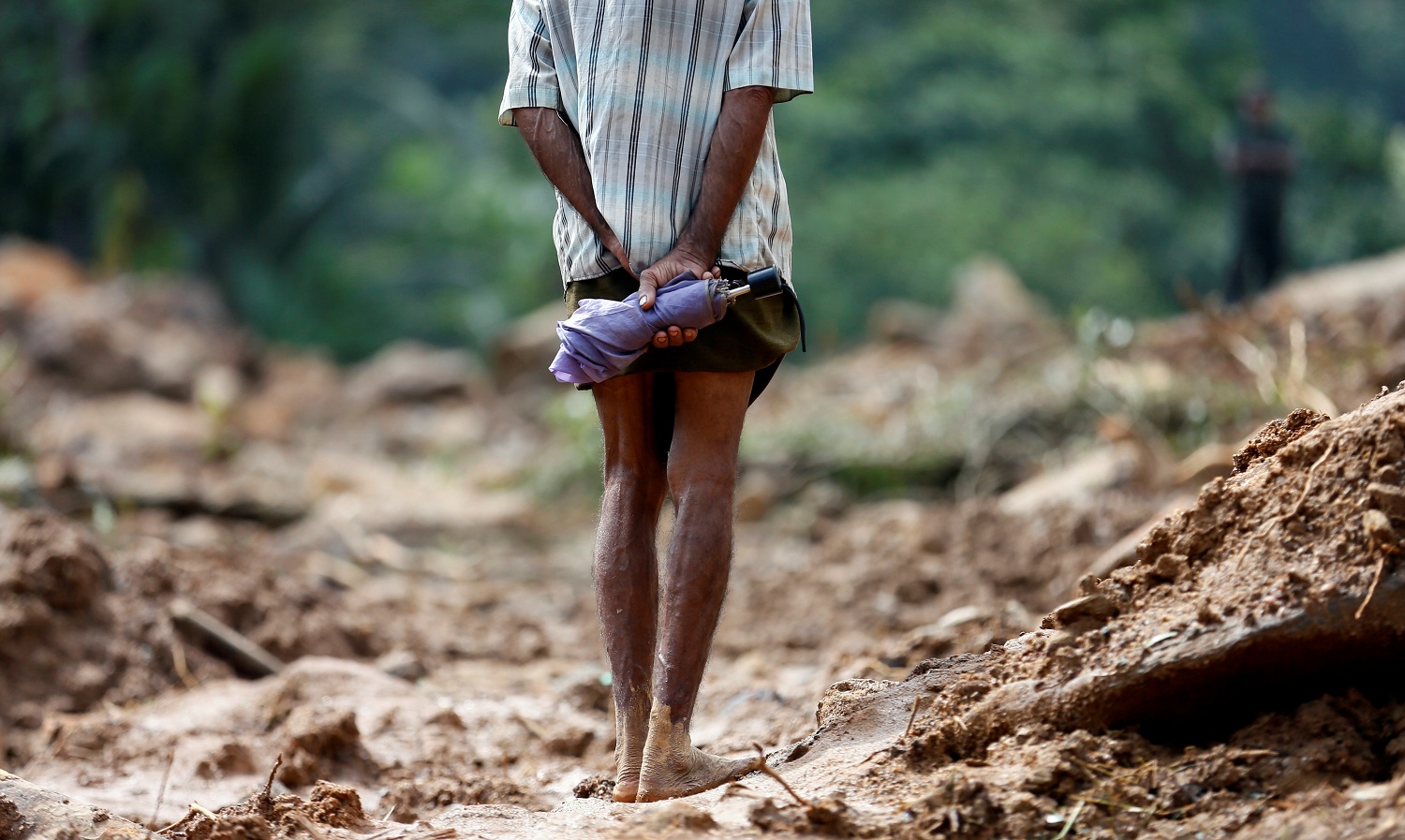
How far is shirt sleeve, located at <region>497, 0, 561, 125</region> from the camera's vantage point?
2.56 metres

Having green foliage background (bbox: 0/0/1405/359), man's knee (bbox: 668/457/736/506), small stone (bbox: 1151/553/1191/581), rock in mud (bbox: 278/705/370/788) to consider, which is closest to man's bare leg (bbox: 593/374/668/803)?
man's knee (bbox: 668/457/736/506)

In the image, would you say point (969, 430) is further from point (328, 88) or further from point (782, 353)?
point (328, 88)

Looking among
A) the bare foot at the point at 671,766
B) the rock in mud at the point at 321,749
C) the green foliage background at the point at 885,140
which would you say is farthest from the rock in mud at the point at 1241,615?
the green foliage background at the point at 885,140

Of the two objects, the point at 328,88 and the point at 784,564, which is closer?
the point at 784,564

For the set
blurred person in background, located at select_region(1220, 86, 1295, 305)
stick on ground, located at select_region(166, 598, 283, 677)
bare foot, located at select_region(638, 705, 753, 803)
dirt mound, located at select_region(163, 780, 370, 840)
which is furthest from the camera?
blurred person in background, located at select_region(1220, 86, 1295, 305)

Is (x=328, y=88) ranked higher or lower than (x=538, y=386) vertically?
higher

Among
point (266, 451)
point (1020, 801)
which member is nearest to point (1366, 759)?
point (1020, 801)

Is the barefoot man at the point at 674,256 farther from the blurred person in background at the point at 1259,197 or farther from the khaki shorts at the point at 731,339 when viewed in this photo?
the blurred person in background at the point at 1259,197

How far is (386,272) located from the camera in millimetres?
24688

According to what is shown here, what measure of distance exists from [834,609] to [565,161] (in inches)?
119

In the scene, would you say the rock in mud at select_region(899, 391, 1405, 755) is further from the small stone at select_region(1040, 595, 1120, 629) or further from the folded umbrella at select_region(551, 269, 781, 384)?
the folded umbrella at select_region(551, 269, 781, 384)

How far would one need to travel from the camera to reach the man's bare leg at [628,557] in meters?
2.47

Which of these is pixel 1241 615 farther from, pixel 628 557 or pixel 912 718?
pixel 628 557

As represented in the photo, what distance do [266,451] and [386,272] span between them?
13585 mm
